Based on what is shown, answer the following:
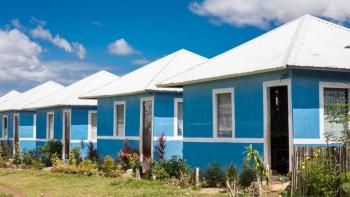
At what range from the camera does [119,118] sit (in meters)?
24.7

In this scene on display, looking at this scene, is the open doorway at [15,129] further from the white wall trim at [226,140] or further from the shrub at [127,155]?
the white wall trim at [226,140]

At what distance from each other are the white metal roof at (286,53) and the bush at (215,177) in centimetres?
272

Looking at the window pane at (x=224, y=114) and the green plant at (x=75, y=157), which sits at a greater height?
the window pane at (x=224, y=114)

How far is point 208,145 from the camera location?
1800cm

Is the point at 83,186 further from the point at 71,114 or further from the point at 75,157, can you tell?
the point at 71,114

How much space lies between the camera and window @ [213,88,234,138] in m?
17.1

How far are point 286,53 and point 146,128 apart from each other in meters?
9.03

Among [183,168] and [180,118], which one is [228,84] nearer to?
[183,168]

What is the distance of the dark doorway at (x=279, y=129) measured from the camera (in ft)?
51.2

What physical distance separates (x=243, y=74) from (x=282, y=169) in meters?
2.93

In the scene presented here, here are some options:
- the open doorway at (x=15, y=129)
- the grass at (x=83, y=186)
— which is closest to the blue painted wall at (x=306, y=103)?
the grass at (x=83, y=186)

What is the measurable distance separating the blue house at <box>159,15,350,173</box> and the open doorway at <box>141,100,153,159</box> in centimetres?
348

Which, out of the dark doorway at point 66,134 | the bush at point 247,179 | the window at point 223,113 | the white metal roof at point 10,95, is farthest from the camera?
the white metal roof at point 10,95

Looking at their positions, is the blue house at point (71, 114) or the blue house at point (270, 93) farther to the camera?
the blue house at point (71, 114)
